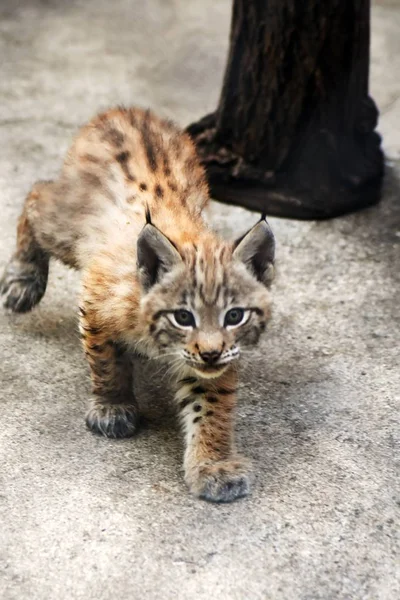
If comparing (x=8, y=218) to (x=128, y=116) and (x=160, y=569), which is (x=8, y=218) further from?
(x=160, y=569)

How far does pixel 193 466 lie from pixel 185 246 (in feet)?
2.96

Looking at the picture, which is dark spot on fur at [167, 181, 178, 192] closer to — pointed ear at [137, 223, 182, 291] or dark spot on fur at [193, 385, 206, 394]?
pointed ear at [137, 223, 182, 291]

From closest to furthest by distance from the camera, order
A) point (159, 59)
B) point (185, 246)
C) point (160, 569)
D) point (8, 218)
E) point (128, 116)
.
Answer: point (160, 569), point (185, 246), point (128, 116), point (8, 218), point (159, 59)

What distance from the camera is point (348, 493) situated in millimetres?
4145

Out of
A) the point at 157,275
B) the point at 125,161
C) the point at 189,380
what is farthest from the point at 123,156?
the point at 189,380

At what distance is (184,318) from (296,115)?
2.67 meters

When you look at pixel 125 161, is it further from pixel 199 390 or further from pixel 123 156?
pixel 199 390

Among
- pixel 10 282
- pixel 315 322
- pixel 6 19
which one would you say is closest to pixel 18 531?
pixel 10 282

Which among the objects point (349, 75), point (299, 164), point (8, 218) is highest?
point (349, 75)

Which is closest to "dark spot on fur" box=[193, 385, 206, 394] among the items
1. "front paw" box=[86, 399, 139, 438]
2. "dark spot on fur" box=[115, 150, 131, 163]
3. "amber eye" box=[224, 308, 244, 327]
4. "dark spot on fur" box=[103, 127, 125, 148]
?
"front paw" box=[86, 399, 139, 438]

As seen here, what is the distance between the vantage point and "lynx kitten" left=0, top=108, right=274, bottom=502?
13.1 ft

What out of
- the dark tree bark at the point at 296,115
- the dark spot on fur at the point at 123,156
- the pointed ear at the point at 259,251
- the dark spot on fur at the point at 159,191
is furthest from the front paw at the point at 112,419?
the dark tree bark at the point at 296,115

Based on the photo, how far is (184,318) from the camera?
398 centimetres

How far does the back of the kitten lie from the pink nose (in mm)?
774
